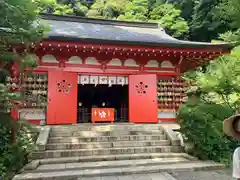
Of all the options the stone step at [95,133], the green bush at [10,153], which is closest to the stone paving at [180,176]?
the green bush at [10,153]

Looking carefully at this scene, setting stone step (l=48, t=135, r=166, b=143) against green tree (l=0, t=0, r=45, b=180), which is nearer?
green tree (l=0, t=0, r=45, b=180)

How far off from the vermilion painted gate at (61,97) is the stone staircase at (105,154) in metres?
0.74

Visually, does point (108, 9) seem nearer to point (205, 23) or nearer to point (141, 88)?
point (205, 23)

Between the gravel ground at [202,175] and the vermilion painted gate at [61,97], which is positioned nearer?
the gravel ground at [202,175]

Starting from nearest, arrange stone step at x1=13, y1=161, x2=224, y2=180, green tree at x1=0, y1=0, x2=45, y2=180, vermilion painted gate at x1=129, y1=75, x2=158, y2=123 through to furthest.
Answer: green tree at x1=0, y1=0, x2=45, y2=180 → stone step at x1=13, y1=161, x2=224, y2=180 → vermilion painted gate at x1=129, y1=75, x2=158, y2=123

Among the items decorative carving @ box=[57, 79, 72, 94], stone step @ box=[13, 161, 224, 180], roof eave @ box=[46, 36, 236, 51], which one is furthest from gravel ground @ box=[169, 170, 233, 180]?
decorative carving @ box=[57, 79, 72, 94]

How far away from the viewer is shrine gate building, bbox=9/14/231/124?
8.20 metres

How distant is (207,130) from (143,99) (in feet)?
11.6

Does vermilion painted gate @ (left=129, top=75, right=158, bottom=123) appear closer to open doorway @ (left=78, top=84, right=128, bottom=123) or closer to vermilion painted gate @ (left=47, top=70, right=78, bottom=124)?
vermilion painted gate @ (left=47, top=70, right=78, bottom=124)

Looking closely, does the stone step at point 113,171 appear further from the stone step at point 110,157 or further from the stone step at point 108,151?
the stone step at point 108,151

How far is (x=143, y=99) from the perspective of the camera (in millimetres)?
9242

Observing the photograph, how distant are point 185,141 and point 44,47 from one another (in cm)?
591

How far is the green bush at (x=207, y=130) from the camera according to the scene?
6066 mm

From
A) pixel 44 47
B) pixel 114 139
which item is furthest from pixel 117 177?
pixel 44 47
